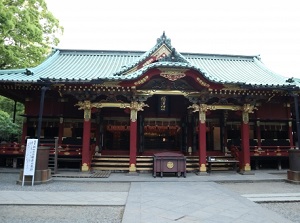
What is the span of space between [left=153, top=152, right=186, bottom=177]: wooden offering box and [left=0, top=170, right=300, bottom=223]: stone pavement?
1.54m

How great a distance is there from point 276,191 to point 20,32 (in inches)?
704

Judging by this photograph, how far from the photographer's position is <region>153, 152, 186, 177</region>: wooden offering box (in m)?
11.5

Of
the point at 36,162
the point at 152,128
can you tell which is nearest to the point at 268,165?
the point at 152,128

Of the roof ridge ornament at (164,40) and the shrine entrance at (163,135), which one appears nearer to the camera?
the roof ridge ornament at (164,40)

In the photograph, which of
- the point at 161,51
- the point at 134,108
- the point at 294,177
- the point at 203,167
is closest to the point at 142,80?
the point at 134,108

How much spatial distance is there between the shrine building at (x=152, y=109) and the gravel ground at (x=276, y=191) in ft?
9.04

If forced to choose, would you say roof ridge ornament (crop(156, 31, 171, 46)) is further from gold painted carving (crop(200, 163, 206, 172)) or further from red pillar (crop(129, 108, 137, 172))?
gold painted carving (crop(200, 163, 206, 172))

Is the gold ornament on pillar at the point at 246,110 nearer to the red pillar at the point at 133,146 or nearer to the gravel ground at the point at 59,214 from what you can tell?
the red pillar at the point at 133,146

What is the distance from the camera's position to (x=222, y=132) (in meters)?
15.9

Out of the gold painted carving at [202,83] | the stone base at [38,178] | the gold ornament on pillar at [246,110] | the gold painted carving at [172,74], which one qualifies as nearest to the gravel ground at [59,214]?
the stone base at [38,178]

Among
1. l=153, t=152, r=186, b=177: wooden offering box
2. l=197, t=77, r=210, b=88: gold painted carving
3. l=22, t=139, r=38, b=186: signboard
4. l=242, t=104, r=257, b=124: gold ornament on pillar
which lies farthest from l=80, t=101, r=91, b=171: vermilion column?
l=242, t=104, r=257, b=124: gold ornament on pillar

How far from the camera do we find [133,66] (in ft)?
44.0

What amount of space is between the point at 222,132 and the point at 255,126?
7.45 ft

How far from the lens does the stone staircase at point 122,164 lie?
13234 mm
